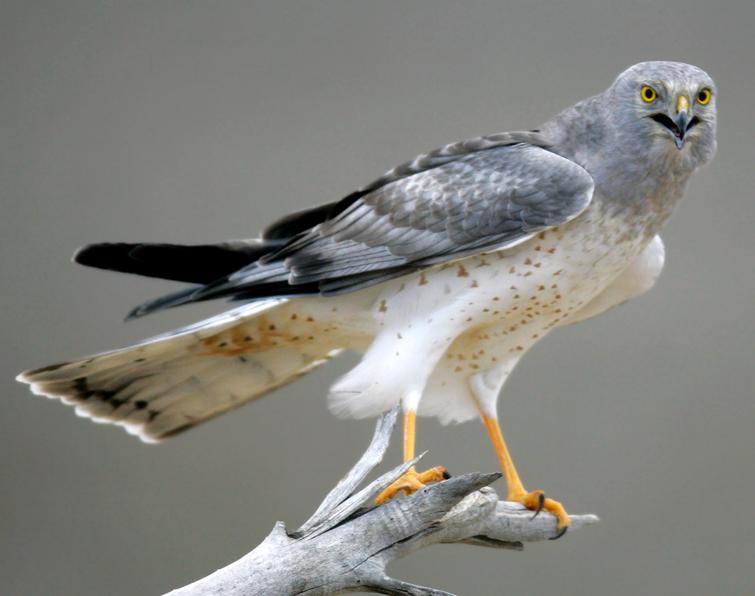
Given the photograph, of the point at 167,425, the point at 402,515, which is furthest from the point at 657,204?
the point at 167,425

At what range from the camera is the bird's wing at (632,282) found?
302 cm

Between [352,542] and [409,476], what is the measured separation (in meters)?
0.28

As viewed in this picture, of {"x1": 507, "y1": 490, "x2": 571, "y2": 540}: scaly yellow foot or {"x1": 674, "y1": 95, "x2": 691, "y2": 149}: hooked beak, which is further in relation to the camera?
{"x1": 507, "y1": 490, "x2": 571, "y2": 540}: scaly yellow foot

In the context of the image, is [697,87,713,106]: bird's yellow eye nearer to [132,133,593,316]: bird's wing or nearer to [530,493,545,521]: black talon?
[132,133,593,316]: bird's wing

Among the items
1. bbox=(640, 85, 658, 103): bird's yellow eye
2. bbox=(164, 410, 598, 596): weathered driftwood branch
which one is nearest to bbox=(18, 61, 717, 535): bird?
bbox=(640, 85, 658, 103): bird's yellow eye

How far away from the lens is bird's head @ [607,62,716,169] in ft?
8.53

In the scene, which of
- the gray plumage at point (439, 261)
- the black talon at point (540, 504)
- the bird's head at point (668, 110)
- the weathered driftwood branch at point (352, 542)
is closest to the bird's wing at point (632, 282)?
the gray plumage at point (439, 261)

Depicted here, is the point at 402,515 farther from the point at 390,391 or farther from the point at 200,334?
the point at 200,334

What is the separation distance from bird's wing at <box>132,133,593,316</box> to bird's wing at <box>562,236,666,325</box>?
0.43 meters

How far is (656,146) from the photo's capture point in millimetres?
2650

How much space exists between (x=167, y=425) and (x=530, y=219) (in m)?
1.06

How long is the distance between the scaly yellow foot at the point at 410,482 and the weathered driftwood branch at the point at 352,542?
0.11m

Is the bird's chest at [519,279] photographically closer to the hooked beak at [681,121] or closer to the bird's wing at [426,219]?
the bird's wing at [426,219]

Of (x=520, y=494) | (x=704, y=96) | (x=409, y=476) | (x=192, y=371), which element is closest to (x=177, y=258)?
(x=192, y=371)
